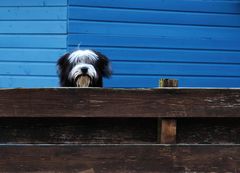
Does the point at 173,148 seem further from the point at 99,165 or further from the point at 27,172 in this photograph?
the point at 27,172

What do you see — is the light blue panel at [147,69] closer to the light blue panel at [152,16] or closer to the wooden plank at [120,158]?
the light blue panel at [152,16]

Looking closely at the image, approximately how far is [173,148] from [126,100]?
0.26m

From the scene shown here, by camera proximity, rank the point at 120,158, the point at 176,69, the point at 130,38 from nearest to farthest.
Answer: the point at 120,158, the point at 130,38, the point at 176,69

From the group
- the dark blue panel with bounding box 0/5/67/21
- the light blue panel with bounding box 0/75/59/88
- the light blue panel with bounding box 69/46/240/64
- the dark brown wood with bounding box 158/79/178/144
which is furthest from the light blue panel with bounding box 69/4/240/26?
the dark brown wood with bounding box 158/79/178/144

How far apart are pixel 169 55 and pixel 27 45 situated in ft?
5.04

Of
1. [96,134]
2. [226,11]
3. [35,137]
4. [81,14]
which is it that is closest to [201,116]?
[96,134]

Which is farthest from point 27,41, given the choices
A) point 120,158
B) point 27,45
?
point 120,158

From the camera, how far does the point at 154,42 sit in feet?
17.4

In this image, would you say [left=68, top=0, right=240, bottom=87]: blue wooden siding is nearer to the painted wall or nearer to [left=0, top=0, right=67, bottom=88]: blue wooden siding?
the painted wall

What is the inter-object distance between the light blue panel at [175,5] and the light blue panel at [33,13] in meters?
0.20

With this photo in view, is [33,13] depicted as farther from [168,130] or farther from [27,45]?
[168,130]

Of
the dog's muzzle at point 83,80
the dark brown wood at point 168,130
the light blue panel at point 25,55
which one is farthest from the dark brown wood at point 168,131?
the light blue panel at point 25,55

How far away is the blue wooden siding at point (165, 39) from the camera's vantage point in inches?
205

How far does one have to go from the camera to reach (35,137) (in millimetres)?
1955
